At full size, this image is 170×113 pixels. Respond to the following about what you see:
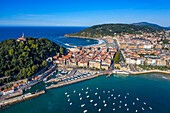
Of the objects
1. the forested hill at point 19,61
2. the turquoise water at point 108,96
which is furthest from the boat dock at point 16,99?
the forested hill at point 19,61

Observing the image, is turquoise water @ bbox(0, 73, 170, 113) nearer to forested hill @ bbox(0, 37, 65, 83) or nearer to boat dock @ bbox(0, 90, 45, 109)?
boat dock @ bbox(0, 90, 45, 109)

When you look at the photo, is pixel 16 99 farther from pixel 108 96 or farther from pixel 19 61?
pixel 108 96

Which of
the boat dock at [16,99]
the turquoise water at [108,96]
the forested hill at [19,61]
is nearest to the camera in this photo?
the turquoise water at [108,96]

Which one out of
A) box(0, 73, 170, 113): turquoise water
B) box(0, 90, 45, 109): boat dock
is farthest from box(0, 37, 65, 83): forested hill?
box(0, 90, 45, 109): boat dock

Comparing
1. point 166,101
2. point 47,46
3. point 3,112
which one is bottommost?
point 3,112

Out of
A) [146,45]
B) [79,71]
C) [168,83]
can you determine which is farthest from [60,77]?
[146,45]

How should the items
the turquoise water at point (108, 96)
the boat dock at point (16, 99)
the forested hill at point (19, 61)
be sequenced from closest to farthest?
the turquoise water at point (108, 96)
the boat dock at point (16, 99)
the forested hill at point (19, 61)

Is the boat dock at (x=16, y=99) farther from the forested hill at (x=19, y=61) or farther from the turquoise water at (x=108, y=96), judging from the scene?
the forested hill at (x=19, y=61)

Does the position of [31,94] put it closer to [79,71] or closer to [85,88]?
[85,88]

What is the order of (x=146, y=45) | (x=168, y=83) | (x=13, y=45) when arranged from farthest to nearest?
(x=146, y=45) → (x=13, y=45) → (x=168, y=83)
